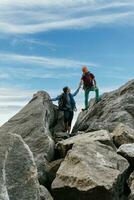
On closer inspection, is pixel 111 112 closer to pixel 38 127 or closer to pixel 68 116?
pixel 68 116

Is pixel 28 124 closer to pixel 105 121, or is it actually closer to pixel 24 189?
pixel 105 121

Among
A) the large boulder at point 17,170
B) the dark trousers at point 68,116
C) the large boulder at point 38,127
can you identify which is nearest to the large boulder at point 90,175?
the large boulder at point 38,127

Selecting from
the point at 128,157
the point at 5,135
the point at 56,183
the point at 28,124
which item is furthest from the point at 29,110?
the point at 5,135

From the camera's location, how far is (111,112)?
124 ft

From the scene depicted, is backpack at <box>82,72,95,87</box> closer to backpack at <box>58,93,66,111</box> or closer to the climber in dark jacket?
the climber in dark jacket

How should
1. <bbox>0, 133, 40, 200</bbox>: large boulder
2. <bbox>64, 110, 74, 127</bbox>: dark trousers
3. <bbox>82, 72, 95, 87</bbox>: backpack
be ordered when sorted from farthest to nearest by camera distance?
<bbox>82, 72, 95, 87</bbox>: backpack → <bbox>64, 110, 74, 127</bbox>: dark trousers → <bbox>0, 133, 40, 200</bbox>: large boulder

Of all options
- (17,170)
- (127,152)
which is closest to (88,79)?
(127,152)

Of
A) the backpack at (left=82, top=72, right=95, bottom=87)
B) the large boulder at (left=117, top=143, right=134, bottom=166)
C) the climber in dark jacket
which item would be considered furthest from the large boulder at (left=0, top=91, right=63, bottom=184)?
the large boulder at (left=117, top=143, right=134, bottom=166)

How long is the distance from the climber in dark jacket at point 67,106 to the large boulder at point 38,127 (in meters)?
0.81

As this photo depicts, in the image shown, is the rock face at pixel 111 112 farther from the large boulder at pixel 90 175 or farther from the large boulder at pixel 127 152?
the large boulder at pixel 90 175

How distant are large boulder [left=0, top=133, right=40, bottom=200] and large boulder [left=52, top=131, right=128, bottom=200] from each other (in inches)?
276

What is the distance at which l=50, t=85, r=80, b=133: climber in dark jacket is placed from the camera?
36.8 metres

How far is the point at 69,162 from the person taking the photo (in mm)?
23656

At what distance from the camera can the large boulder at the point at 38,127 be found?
2712cm
